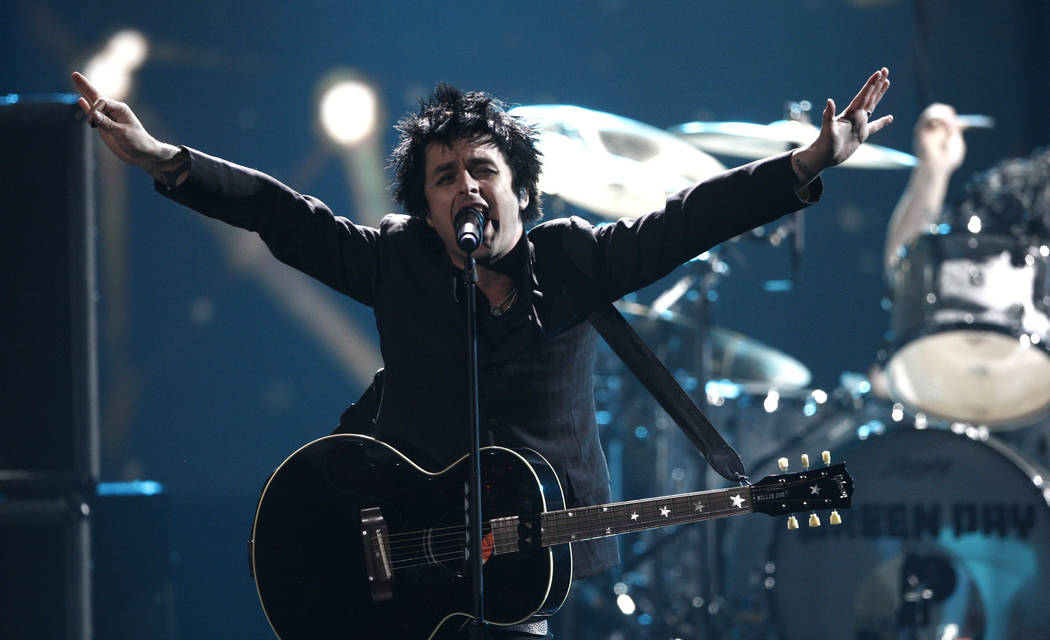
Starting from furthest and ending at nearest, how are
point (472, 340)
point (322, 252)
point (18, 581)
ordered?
point (18, 581) < point (322, 252) < point (472, 340)

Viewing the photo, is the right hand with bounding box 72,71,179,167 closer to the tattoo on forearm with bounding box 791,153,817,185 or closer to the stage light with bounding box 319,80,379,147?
the tattoo on forearm with bounding box 791,153,817,185

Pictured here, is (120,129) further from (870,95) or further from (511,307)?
(870,95)

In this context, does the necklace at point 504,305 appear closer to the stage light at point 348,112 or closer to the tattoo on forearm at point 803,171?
the tattoo on forearm at point 803,171

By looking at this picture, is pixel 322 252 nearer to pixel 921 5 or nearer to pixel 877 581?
pixel 877 581

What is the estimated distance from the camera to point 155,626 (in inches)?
156

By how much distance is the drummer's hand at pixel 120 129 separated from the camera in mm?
2324

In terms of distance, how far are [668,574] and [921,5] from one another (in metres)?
4.24

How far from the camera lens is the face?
2.52m

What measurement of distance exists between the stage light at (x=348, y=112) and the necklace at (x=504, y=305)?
393 centimetres

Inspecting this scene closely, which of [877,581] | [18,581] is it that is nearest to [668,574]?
[877,581]

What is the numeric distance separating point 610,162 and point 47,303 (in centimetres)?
221

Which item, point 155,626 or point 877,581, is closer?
point 155,626

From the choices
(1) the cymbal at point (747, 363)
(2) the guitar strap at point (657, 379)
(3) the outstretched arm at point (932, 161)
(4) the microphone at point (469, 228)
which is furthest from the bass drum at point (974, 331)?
(4) the microphone at point (469, 228)

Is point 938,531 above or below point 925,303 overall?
below
